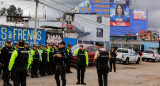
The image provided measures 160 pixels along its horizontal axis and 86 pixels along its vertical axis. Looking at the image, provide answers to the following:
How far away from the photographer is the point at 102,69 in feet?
27.0

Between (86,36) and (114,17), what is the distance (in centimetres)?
2285

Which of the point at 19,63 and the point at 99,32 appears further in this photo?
the point at 99,32

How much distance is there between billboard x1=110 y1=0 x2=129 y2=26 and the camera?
6150 cm

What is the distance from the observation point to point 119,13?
6178 centimetres

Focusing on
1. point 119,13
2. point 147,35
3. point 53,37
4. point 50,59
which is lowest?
point 147,35

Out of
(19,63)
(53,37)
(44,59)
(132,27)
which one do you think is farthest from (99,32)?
(19,63)

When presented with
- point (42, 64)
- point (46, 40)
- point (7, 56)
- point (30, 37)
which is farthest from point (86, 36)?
point (7, 56)

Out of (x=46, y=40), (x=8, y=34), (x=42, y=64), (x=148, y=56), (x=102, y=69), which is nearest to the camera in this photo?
(x=102, y=69)

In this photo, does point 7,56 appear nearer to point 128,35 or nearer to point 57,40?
point 57,40

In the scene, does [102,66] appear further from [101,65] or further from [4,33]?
[4,33]

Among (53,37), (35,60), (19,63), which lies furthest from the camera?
(53,37)

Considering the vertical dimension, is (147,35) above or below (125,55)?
above

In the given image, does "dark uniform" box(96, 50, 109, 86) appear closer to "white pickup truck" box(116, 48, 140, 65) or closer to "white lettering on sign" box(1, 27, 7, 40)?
"white lettering on sign" box(1, 27, 7, 40)

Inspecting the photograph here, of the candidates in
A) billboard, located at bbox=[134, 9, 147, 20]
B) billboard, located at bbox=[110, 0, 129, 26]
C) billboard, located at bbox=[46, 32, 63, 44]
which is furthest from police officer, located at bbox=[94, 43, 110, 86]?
billboard, located at bbox=[134, 9, 147, 20]
